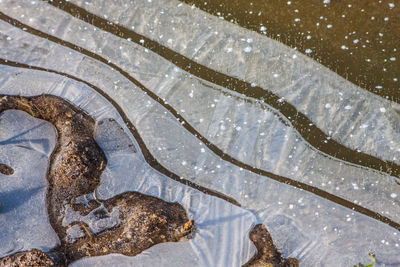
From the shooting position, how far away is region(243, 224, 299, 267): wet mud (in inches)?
104

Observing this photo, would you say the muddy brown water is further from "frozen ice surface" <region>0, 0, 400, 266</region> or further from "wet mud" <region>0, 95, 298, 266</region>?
"wet mud" <region>0, 95, 298, 266</region>

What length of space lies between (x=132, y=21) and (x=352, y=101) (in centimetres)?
215

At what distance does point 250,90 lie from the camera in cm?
298

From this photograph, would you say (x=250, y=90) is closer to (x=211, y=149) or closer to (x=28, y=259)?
(x=211, y=149)

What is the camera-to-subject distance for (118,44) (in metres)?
3.06

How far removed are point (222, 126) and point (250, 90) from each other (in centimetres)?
42

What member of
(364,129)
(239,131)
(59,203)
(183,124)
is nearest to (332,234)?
(364,129)

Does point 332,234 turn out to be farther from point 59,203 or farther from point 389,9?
point 59,203

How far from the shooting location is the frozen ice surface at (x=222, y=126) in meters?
2.72

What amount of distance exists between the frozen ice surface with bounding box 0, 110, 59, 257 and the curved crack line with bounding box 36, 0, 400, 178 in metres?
1.08

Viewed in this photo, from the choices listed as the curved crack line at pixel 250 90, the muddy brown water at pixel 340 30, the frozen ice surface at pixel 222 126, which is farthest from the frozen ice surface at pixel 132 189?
the muddy brown water at pixel 340 30

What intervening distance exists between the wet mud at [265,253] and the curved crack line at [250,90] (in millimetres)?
886

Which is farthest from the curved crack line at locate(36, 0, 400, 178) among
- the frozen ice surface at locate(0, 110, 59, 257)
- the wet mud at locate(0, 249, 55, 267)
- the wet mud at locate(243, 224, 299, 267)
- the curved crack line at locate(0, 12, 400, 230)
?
the wet mud at locate(0, 249, 55, 267)

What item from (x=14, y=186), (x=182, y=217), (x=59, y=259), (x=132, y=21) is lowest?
(x=59, y=259)
